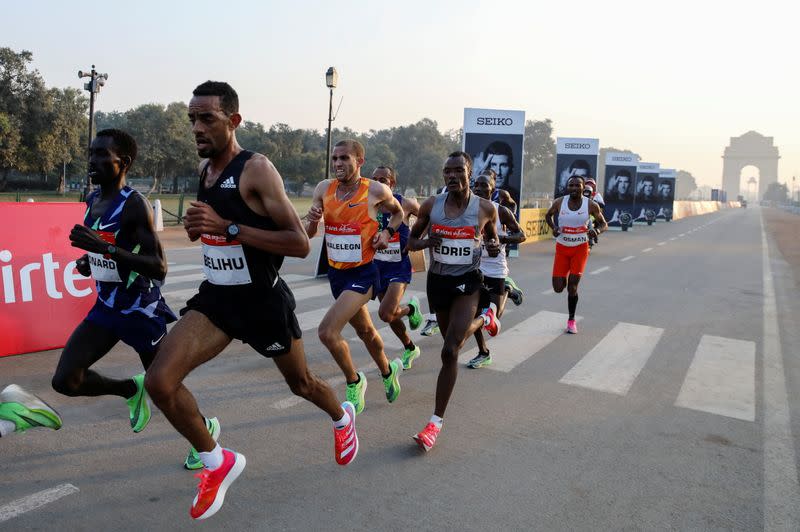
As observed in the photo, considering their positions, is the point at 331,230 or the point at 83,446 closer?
the point at 83,446

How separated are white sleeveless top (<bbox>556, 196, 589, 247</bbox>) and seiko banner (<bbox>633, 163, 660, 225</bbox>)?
1506 inches

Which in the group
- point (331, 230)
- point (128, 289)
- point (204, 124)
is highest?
point (204, 124)

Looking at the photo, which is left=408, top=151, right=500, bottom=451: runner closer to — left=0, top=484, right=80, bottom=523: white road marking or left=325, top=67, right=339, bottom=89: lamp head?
left=0, top=484, right=80, bottom=523: white road marking

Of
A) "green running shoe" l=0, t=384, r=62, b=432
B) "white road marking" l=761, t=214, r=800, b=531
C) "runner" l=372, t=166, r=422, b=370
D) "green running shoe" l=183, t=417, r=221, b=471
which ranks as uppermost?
"runner" l=372, t=166, r=422, b=370

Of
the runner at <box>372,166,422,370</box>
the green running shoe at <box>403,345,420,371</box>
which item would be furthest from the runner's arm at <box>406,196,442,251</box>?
the green running shoe at <box>403,345,420,371</box>

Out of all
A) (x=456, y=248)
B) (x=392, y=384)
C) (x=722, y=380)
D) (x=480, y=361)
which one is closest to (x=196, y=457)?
(x=392, y=384)

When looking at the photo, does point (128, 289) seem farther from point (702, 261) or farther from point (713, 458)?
point (702, 261)

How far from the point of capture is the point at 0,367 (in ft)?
18.7

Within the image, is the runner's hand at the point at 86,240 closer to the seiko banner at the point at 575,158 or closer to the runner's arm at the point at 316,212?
the runner's arm at the point at 316,212

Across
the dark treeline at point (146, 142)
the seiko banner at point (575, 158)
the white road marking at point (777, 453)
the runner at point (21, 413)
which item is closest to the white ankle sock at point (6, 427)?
the runner at point (21, 413)

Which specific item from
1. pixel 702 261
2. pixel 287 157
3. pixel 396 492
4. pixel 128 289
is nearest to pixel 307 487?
pixel 396 492

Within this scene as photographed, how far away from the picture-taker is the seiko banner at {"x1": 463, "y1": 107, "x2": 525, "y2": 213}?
18297 millimetres

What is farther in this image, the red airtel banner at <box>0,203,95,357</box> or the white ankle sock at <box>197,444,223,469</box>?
the red airtel banner at <box>0,203,95,357</box>

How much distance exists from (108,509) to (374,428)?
1.86m
